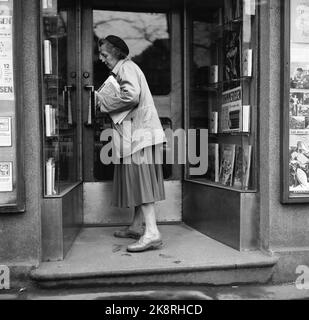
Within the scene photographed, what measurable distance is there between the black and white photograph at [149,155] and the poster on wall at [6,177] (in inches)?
0.4

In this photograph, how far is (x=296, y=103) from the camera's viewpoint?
361 centimetres

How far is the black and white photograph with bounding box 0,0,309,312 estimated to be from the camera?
3.29 m

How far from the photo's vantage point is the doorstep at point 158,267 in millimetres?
3273

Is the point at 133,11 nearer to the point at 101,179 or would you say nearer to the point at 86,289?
the point at 101,179

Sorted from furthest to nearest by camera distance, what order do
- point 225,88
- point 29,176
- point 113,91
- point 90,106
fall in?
1. point 90,106
2. point 225,88
3. point 113,91
4. point 29,176

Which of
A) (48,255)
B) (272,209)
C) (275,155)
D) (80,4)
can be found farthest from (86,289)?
(80,4)

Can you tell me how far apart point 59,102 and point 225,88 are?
1619 millimetres

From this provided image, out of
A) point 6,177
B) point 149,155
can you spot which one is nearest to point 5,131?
point 6,177

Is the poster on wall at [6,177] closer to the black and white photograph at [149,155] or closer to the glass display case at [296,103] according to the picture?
the black and white photograph at [149,155]

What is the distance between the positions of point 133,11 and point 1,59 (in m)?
1.98

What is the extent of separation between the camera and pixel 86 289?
3293 millimetres

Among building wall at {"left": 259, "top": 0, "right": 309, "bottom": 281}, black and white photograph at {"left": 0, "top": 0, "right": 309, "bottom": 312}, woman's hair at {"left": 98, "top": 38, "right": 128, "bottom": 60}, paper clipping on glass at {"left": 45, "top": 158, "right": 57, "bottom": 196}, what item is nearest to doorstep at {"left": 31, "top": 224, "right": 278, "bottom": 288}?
black and white photograph at {"left": 0, "top": 0, "right": 309, "bottom": 312}

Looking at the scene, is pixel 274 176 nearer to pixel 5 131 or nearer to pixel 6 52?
pixel 5 131
